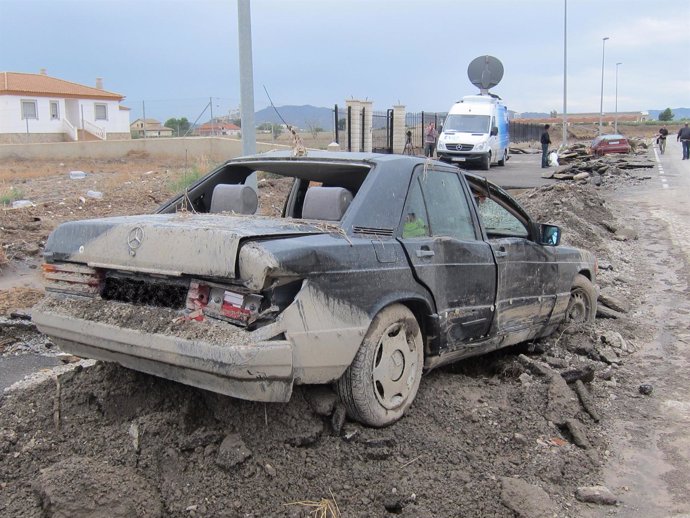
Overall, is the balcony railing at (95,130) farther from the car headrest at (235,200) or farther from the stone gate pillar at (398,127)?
the car headrest at (235,200)

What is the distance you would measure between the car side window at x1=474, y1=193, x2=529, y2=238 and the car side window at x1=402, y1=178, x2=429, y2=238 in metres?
1.29

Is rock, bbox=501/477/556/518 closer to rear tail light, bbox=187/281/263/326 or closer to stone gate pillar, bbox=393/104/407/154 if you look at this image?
rear tail light, bbox=187/281/263/326

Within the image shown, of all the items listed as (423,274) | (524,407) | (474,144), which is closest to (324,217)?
(423,274)

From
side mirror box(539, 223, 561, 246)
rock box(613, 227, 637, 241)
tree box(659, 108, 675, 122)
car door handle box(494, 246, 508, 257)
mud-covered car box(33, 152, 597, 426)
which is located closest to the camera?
mud-covered car box(33, 152, 597, 426)

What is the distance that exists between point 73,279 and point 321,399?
62.9 inches

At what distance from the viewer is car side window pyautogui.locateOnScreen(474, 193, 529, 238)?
5820mm

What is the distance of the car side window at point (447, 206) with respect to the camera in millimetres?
4734

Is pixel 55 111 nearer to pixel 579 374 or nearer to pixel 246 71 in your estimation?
pixel 246 71

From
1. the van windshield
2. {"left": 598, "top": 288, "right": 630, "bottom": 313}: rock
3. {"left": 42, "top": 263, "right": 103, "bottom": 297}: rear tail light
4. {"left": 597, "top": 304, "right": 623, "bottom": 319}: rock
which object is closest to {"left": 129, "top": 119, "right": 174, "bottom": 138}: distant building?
the van windshield

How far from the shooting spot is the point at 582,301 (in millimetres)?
7137

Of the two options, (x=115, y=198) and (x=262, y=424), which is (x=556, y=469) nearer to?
(x=262, y=424)

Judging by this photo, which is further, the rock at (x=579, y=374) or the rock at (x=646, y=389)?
the rock at (x=646, y=389)

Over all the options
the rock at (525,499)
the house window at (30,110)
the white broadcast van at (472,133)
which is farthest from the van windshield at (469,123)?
the house window at (30,110)

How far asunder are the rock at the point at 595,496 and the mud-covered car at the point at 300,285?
1099 mm
